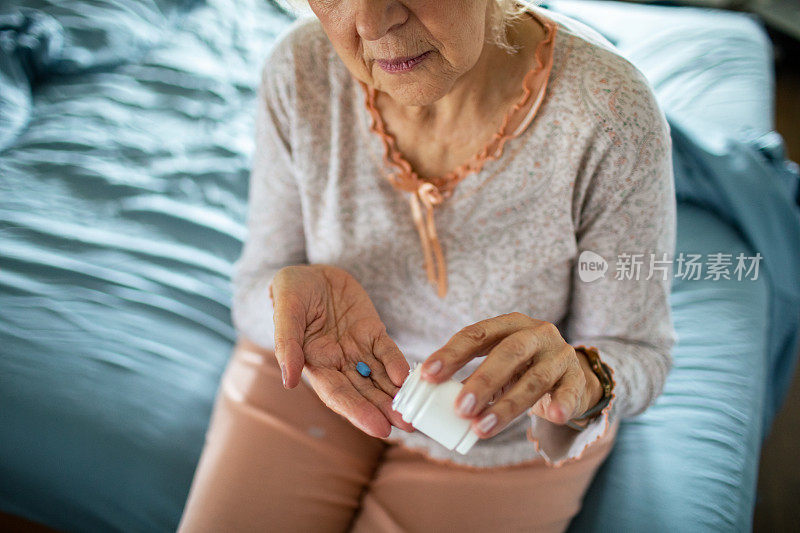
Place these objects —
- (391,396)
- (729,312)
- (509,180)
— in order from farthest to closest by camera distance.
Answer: (729,312)
(509,180)
(391,396)

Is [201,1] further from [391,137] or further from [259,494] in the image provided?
[259,494]

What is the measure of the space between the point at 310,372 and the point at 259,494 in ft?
0.97

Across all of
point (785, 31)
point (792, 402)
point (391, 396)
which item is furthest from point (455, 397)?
point (785, 31)

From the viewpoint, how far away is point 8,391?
1.05 m

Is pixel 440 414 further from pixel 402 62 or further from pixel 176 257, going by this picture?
pixel 176 257

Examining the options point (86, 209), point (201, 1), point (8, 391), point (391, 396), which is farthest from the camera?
point (201, 1)

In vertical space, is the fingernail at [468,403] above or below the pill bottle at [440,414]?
above

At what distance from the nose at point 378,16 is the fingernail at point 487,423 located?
15.1 inches

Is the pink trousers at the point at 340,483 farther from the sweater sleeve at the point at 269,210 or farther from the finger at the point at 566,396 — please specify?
the finger at the point at 566,396

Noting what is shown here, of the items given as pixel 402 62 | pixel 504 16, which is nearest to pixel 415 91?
pixel 402 62

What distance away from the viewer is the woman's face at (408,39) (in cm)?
59

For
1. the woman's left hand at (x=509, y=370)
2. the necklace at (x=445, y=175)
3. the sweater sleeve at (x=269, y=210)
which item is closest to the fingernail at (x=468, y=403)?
the woman's left hand at (x=509, y=370)

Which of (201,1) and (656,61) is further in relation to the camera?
(201,1)

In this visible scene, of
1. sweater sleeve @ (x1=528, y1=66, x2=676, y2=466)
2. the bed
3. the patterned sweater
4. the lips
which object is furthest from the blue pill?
the bed
